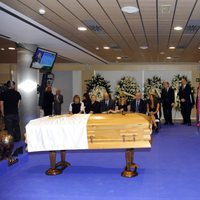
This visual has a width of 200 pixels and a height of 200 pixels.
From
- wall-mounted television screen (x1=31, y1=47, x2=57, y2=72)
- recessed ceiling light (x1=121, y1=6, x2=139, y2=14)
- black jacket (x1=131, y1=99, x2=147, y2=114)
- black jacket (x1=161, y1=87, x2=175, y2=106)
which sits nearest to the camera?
recessed ceiling light (x1=121, y1=6, x2=139, y2=14)

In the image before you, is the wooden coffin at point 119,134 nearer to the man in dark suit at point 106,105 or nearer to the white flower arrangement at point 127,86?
the man in dark suit at point 106,105

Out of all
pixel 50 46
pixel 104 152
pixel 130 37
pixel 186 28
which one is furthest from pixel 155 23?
pixel 50 46

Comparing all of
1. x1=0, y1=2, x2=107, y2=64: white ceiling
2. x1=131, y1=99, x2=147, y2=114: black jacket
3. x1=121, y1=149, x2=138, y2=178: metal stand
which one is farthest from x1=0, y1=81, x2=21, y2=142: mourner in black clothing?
x1=131, y1=99, x2=147, y2=114: black jacket

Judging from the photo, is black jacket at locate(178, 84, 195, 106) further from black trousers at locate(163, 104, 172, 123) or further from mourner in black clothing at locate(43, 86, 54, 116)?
mourner in black clothing at locate(43, 86, 54, 116)

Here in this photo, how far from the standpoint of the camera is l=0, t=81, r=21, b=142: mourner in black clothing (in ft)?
21.5

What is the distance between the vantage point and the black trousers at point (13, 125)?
21.8ft

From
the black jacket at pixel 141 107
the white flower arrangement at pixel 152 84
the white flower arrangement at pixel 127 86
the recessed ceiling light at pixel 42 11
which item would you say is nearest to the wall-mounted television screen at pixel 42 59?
the recessed ceiling light at pixel 42 11

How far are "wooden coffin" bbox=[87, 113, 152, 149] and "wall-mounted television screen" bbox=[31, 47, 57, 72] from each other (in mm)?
3274

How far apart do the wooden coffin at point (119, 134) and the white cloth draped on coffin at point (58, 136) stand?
118mm

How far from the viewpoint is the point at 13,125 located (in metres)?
6.77

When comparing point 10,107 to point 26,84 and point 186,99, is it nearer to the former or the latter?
point 26,84

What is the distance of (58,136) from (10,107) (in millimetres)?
2656

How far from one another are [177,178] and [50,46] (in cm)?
492

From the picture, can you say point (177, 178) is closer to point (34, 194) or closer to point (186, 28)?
point (34, 194)
